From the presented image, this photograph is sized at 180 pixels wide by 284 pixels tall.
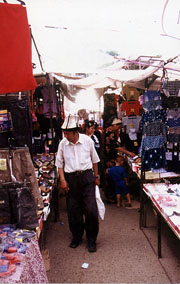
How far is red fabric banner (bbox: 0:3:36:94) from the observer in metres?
2.36

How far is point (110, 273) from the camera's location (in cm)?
372

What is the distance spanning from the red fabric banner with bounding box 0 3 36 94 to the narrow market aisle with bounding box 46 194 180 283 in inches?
106

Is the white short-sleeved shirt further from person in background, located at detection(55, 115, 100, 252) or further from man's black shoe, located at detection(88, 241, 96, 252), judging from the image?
man's black shoe, located at detection(88, 241, 96, 252)

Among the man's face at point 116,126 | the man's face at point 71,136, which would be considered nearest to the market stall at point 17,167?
the man's face at point 71,136

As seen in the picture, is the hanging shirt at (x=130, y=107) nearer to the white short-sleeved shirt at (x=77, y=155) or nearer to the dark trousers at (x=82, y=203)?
the white short-sleeved shirt at (x=77, y=155)

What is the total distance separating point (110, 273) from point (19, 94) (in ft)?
9.19

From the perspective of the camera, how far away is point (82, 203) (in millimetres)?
4480

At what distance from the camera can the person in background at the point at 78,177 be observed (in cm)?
428

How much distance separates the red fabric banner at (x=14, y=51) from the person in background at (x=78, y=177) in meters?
1.81

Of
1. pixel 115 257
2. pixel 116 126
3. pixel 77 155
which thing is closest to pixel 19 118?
pixel 77 155

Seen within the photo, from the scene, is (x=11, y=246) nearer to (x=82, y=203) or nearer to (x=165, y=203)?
(x=82, y=203)

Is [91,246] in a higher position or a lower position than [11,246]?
lower

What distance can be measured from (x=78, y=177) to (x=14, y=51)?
2.38 m

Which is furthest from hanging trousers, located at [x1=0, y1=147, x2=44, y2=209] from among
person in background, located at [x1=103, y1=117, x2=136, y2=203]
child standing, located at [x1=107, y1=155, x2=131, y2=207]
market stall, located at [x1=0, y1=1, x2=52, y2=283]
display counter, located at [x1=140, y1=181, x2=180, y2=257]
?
person in background, located at [x1=103, y1=117, x2=136, y2=203]
